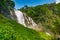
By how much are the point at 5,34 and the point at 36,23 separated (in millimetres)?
62409

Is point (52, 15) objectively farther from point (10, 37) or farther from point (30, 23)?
point (10, 37)

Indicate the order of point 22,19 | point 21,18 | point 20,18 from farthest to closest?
point 22,19 → point 21,18 → point 20,18

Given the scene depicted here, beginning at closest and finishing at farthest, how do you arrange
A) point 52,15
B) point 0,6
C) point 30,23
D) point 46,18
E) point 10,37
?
point 10,37 → point 0,6 → point 30,23 → point 46,18 → point 52,15

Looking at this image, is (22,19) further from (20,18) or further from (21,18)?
(20,18)

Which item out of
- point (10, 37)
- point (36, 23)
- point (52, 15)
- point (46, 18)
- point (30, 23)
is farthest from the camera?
point (52, 15)

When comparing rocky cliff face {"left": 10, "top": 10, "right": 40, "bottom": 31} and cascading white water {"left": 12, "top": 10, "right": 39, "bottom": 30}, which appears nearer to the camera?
rocky cliff face {"left": 10, "top": 10, "right": 40, "bottom": 31}

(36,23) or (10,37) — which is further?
(36,23)

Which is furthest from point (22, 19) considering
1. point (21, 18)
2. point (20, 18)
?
point (20, 18)

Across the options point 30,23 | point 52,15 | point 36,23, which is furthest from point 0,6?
point 52,15

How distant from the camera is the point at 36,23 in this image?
8294 cm

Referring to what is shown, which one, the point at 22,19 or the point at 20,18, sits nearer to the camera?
the point at 20,18

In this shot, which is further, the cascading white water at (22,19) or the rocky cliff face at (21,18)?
the cascading white water at (22,19)

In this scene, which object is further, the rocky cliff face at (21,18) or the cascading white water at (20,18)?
the cascading white water at (20,18)

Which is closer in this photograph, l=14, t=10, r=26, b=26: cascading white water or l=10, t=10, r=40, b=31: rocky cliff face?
l=10, t=10, r=40, b=31: rocky cliff face
